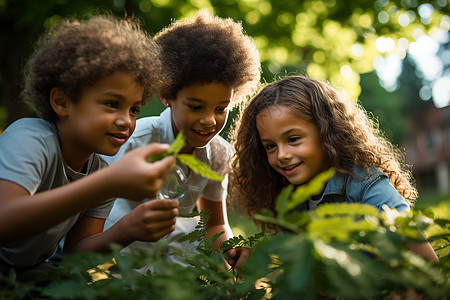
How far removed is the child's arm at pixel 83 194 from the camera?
3.89 feet

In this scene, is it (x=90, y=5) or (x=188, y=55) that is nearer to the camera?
(x=188, y=55)

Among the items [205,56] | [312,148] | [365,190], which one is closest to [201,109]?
[205,56]

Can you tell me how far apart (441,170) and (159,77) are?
3601 centimetres

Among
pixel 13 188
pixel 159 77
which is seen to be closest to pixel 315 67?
pixel 159 77

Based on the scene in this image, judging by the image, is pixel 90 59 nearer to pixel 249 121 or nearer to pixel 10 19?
pixel 249 121

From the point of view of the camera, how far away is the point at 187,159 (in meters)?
1.16

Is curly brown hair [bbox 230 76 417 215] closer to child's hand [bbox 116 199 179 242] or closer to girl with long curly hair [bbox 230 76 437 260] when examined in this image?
girl with long curly hair [bbox 230 76 437 260]

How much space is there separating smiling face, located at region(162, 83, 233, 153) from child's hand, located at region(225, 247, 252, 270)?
2.82ft

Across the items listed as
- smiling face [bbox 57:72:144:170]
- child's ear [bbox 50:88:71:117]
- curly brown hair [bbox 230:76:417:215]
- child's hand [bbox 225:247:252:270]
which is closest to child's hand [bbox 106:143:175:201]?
smiling face [bbox 57:72:144:170]

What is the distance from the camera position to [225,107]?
8.31 feet

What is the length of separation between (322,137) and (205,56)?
0.85 meters

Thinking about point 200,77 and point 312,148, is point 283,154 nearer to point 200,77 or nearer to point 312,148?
point 312,148

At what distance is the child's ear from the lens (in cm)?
165

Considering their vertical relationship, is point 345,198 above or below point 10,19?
below
